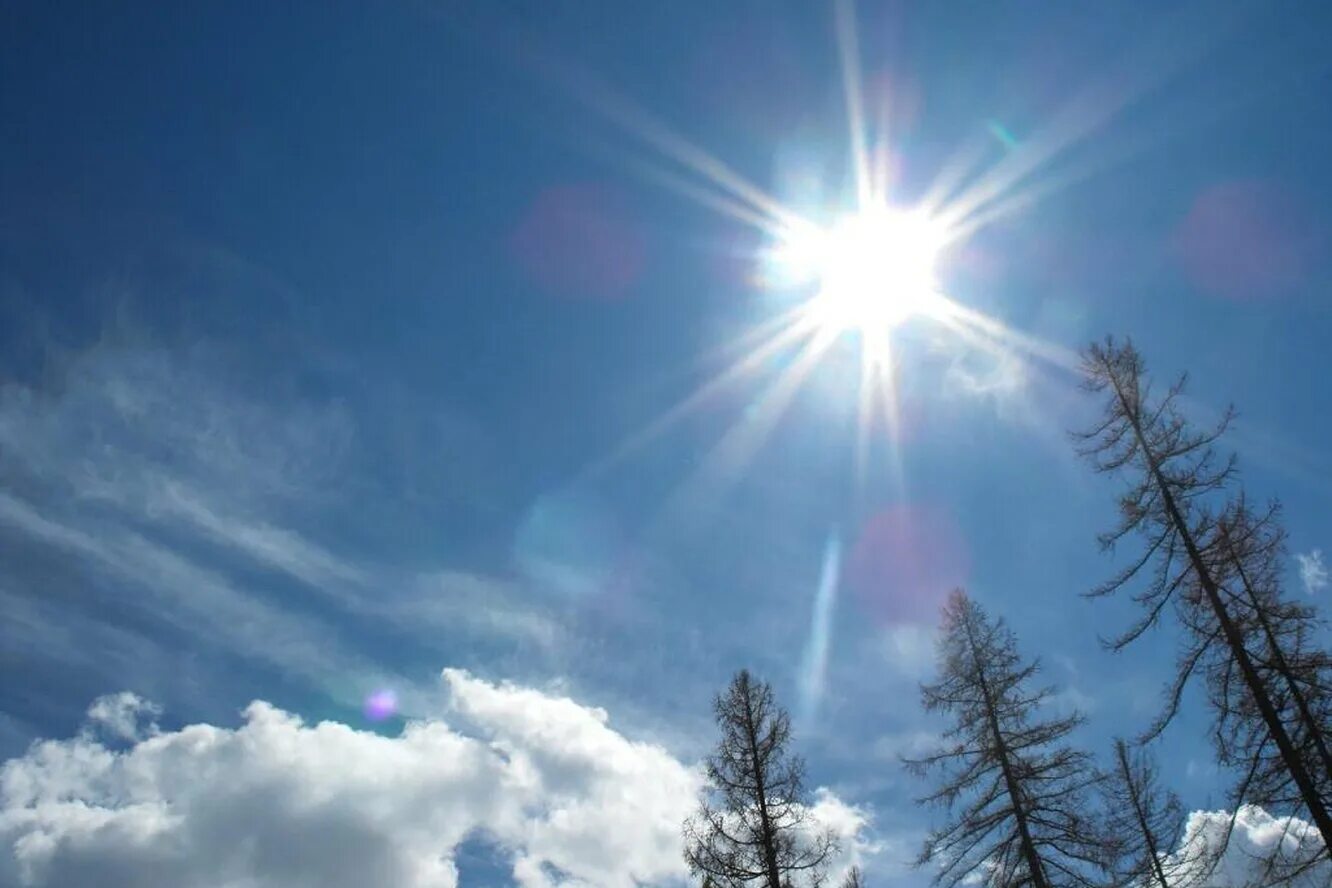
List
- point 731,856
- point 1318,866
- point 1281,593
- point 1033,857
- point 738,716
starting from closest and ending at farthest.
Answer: point 1318,866 < point 1281,593 < point 1033,857 < point 731,856 < point 738,716

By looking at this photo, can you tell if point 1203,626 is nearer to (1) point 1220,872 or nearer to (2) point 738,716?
(1) point 1220,872

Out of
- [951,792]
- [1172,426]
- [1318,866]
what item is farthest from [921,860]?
[1172,426]

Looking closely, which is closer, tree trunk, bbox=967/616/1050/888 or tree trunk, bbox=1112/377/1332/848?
tree trunk, bbox=1112/377/1332/848

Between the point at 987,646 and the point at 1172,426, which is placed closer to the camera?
the point at 1172,426

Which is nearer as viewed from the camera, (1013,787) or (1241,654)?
(1241,654)

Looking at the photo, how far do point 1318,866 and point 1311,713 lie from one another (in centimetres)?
212

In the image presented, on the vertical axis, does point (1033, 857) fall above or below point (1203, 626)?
below

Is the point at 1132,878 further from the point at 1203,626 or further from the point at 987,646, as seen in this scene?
the point at 1203,626

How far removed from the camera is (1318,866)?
10.5 metres

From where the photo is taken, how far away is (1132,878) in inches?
574

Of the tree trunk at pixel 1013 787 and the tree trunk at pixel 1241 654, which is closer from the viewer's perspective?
the tree trunk at pixel 1241 654

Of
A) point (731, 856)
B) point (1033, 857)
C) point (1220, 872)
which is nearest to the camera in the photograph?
point (1220, 872)

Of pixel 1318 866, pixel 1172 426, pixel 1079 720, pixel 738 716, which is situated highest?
pixel 1172 426

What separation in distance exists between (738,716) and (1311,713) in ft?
34.2
